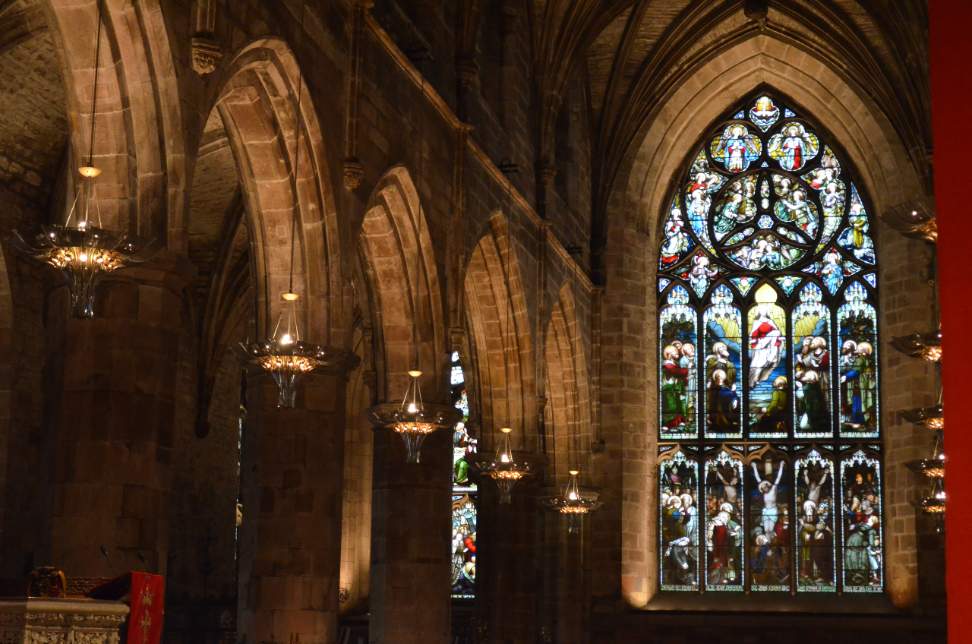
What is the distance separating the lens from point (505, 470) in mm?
22016

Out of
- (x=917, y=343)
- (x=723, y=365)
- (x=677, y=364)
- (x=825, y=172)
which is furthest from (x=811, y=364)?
(x=917, y=343)

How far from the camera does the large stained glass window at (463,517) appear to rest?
1162 inches

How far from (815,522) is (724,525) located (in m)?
1.71

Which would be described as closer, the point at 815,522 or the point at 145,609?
the point at 145,609

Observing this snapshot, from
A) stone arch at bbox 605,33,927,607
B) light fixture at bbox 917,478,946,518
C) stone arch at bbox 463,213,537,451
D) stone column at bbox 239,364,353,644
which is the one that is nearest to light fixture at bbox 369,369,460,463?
stone column at bbox 239,364,353,644

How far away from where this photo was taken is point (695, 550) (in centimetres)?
2917

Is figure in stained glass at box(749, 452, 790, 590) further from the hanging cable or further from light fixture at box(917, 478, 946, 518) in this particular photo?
the hanging cable

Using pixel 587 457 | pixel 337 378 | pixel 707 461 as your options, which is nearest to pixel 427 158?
pixel 337 378

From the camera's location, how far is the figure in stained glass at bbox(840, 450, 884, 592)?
28.4 m

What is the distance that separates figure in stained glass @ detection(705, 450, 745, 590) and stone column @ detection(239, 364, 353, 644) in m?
14.6

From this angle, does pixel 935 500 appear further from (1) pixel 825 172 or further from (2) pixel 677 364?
(1) pixel 825 172

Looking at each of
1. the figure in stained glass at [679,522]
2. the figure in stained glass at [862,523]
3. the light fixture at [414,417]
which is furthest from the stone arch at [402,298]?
the figure in stained glass at [862,523]

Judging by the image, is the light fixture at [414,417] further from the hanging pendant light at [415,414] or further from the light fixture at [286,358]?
the light fixture at [286,358]

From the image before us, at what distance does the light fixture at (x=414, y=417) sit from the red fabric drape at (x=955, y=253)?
1249cm
